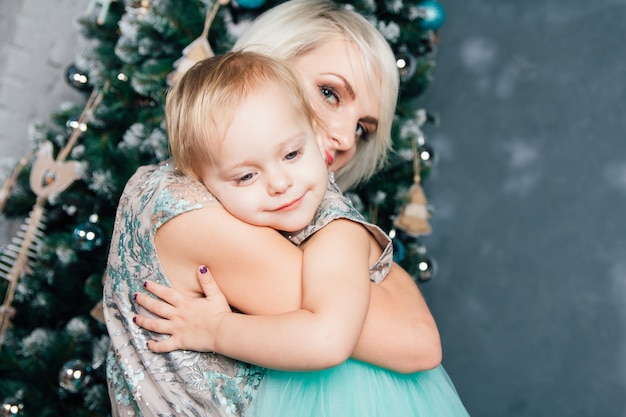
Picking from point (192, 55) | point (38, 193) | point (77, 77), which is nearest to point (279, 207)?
point (192, 55)

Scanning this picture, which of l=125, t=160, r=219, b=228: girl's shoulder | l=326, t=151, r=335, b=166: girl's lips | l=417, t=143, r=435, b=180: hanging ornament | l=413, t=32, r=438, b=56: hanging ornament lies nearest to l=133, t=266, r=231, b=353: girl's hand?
l=125, t=160, r=219, b=228: girl's shoulder

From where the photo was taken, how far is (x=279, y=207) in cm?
106

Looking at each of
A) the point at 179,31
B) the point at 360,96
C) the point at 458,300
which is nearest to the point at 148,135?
the point at 179,31

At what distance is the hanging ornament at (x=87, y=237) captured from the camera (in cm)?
177

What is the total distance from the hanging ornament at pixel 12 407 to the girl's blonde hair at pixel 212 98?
111cm

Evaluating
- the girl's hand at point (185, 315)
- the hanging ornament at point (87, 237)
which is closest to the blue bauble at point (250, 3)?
the hanging ornament at point (87, 237)

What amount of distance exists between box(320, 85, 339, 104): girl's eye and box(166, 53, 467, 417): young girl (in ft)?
1.02

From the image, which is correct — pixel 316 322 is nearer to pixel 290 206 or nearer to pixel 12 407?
pixel 290 206

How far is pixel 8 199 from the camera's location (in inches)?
79.0

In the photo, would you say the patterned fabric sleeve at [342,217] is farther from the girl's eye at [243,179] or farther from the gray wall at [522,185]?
the gray wall at [522,185]

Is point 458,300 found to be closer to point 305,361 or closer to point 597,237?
point 597,237

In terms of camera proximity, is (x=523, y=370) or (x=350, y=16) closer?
(x=350, y=16)

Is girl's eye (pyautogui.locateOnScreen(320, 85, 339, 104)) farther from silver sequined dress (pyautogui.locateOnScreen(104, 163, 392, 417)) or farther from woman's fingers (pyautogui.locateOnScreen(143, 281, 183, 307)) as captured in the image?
woman's fingers (pyautogui.locateOnScreen(143, 281, 183, 307))

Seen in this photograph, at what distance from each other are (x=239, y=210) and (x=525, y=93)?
2.10 m
